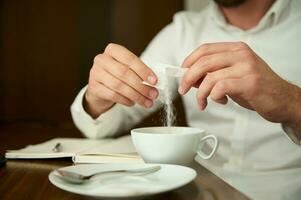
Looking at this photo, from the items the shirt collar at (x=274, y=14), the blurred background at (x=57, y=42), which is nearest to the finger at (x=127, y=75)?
the shirt collar at (x=274, y=14)

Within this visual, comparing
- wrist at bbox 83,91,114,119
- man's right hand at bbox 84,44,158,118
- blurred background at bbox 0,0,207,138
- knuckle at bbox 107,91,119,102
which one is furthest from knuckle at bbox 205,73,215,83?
blurred background at bbox 0,0,207,138

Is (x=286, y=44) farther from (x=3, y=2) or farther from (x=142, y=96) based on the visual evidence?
(x=3, y=2)

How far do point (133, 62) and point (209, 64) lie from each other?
0.15 m

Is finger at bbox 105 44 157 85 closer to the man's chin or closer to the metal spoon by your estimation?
the metal spoon

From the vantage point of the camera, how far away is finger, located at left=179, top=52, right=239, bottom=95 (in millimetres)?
574

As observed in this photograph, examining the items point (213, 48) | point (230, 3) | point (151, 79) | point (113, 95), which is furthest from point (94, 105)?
point (230, 3)

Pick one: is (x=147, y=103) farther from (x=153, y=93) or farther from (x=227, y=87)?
(x=227, y=87)

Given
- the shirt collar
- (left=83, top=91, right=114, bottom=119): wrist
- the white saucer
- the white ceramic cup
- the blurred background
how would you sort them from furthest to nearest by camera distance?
the blurred background < the shirt collar < (left=83, top=91, right=114, bottom=119): wrist < the white ceramic cup < the white saucer

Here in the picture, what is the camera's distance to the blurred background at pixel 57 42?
59.6 inches

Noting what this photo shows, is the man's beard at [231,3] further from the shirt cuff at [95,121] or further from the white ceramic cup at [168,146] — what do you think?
the white ceramic cup at [168,146]

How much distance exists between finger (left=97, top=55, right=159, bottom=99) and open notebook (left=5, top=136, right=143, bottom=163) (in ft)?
0.36

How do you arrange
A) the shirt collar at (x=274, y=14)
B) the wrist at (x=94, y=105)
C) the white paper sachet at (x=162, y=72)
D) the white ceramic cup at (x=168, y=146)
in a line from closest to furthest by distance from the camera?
the white ceramic cup at (x=168, y=146)
the white paper sachet at (x=162, y=72)
the wrist at (x=94, y=105)
the shirt collar at (x=274, y=14)

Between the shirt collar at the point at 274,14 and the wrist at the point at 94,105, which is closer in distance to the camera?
Result: the wrist at the point at 94,105

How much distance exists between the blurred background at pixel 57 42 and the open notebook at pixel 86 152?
773 mm
